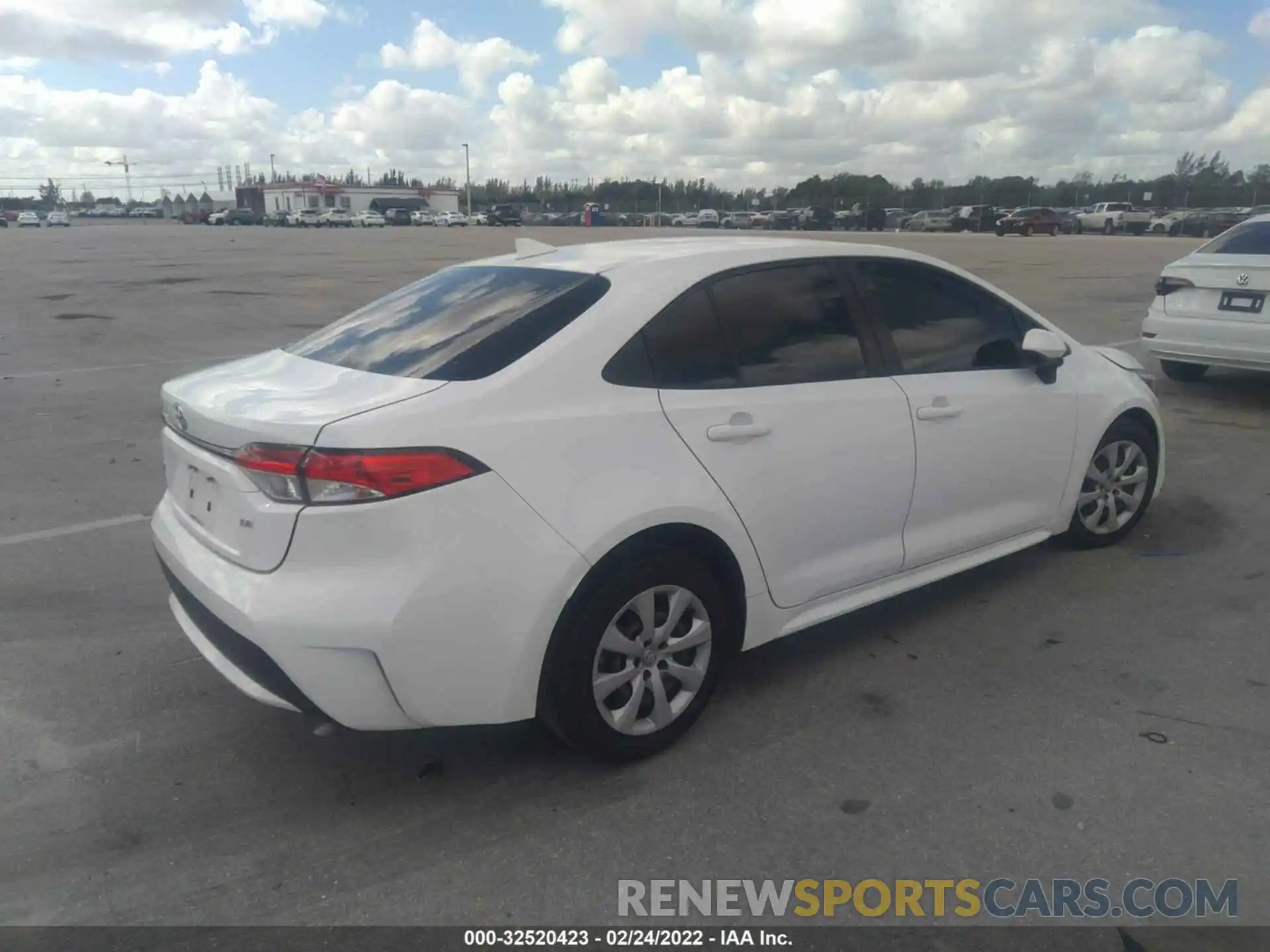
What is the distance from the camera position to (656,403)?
126 inches

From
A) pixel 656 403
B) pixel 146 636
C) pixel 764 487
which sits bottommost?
pixel 146 636

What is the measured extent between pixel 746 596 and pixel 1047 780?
1116 mm

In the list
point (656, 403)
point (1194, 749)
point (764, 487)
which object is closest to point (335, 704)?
point (656, 403)

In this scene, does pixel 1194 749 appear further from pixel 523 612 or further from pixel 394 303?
pixel 394 303

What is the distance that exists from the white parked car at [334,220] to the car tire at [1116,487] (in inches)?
3113

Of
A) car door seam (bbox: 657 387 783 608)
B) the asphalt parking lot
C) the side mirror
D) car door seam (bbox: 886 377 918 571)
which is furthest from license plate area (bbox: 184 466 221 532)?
the side mirror

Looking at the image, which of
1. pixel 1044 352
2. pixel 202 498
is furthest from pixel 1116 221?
pixel 202 498

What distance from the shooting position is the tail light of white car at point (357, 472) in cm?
271

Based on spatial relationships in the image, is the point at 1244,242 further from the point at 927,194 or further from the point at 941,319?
the point at 927,194

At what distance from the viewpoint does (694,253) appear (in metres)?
3.69

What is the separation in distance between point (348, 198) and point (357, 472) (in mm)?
118767

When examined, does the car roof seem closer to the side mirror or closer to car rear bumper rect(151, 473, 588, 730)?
the side mirror

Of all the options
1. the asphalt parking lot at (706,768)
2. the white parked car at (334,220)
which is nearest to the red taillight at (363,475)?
the asphalt parking lot at (706,768)

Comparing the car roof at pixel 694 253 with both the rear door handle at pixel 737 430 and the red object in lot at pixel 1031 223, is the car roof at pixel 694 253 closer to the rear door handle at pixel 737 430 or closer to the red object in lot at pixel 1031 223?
the rear door handle at pixel 737 430
